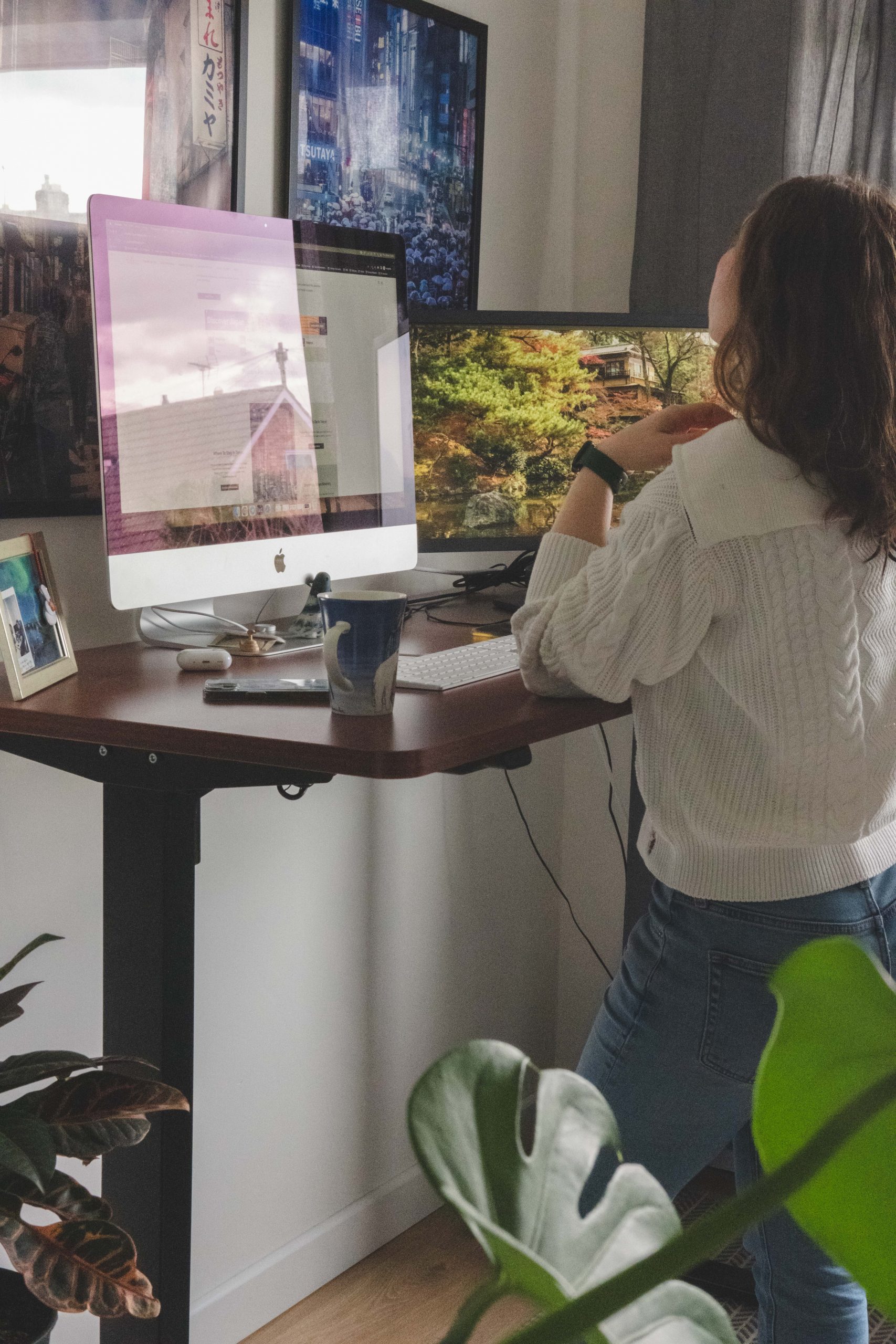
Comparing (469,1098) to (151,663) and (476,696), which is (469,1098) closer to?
(476,696)

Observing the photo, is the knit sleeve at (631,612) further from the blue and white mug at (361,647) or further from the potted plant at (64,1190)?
the potted plant at (64,1190)

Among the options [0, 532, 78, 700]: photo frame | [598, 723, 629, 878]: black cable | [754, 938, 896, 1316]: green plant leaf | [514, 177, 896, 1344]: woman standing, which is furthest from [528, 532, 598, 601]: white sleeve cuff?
[598, 723, 629, 878]: black cable

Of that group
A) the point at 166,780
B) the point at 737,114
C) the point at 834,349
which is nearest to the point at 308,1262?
the point at 166,780

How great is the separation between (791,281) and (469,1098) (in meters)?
1.03

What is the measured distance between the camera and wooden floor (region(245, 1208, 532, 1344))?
1.90 m

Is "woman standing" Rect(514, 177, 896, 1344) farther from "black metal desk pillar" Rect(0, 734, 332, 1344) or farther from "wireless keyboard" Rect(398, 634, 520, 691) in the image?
"black metal desk pillar" Rect(0, 734, 332, 1344)

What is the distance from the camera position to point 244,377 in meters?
1.48

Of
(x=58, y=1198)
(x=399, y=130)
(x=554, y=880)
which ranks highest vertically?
(x=399, y=130)

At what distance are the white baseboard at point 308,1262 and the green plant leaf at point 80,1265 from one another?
899mm

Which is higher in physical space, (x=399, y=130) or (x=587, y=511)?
(x=399, y=130)

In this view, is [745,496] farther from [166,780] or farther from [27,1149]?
[27,1149]

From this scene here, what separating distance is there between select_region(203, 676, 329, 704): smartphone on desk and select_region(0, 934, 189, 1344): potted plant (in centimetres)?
28

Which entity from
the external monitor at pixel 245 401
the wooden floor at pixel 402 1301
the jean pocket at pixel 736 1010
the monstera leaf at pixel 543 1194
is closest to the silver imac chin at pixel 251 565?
the external monitor at pixel 245 401

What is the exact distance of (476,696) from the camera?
49.9 inches
